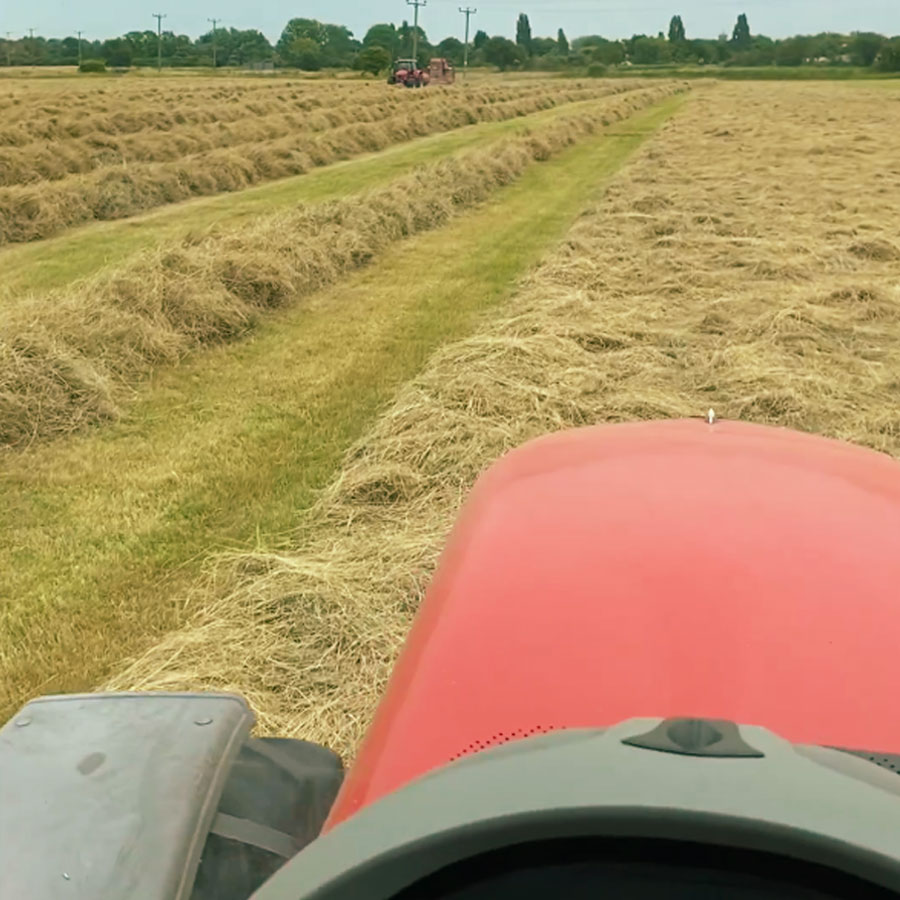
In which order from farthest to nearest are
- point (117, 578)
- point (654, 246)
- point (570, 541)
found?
point (654, 246), point (117, 578), point (570, 541)

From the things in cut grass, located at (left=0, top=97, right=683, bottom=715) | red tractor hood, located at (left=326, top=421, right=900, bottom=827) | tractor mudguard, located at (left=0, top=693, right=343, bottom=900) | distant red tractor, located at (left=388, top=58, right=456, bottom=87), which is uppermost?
red tractor hood, located at (left=326, top=421, right=900, bottom=827)

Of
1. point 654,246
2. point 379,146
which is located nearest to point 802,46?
point 379,146

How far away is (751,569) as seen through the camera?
1.58 m

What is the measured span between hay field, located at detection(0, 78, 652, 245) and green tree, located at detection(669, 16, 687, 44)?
92.5 metres

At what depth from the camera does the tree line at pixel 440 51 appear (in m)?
91.3

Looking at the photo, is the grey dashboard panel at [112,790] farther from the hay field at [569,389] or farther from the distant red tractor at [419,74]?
the distant red tractor at [419,74]

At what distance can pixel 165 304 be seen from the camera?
24.5 feet

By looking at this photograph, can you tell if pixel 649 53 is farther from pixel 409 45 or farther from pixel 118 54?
pixel 118 54

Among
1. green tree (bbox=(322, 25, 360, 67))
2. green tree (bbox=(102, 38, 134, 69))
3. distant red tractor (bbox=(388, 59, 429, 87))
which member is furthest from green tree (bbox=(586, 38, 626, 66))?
distant red tractor (bbox=(388, 59, 429, 87))

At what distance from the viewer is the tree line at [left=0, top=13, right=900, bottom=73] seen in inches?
3595

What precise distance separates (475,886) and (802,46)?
10991 centimetres

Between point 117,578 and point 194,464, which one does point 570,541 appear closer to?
point 117,578

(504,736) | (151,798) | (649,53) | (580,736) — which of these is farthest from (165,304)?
(649,53)

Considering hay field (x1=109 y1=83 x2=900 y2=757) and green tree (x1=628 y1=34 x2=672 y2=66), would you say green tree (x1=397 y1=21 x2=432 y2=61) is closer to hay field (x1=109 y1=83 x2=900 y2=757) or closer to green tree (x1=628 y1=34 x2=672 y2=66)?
green tree (x1=628 y1=34 x2=672 y2=66)
